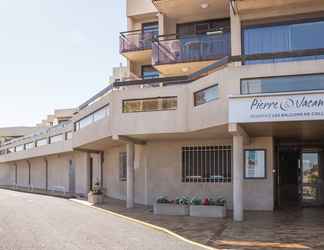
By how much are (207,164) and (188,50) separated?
4.80 meters

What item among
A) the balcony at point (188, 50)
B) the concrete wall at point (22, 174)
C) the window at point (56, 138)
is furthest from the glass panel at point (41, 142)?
the balcony at point (188, 50)

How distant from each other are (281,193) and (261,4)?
327 inches

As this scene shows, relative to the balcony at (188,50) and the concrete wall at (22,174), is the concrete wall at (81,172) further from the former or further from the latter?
the concrete wall at (22,174)

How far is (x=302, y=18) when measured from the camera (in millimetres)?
16672

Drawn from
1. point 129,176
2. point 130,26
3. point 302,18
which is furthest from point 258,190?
point 130,26

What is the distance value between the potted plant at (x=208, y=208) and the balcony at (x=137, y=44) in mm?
9171

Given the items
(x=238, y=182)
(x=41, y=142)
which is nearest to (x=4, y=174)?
(x=41, y=142)

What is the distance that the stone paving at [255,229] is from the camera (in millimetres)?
10367

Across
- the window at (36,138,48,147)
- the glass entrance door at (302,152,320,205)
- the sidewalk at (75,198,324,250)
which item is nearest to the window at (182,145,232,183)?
the sidewalk at (75,198,324,250)

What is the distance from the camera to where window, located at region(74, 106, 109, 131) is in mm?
19028

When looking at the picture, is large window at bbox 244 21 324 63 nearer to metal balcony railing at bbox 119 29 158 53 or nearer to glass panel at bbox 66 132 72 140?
metal balcony railing at bbox 119 29 158 53

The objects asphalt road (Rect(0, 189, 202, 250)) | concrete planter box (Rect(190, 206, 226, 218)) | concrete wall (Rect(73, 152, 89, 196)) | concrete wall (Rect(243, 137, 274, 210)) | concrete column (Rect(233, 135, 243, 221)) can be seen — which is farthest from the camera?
concrete wall (Rect(73, 152, 89, 196))

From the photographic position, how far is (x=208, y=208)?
15.3 meters

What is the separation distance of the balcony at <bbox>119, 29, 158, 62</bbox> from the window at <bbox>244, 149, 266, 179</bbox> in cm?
766
